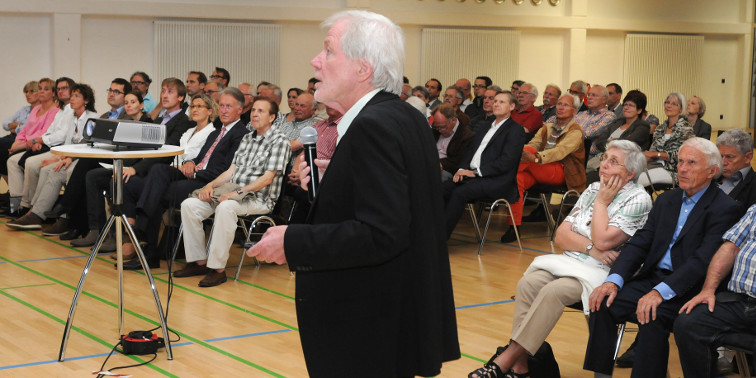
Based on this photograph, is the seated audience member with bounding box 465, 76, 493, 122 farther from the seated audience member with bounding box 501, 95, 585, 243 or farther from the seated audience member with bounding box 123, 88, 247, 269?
the seated audience member with bounding box 123, 88, 247, 269

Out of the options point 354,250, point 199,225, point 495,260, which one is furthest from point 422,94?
point 354,250

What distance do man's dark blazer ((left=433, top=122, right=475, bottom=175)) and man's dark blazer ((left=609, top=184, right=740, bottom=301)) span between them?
12.8 ft

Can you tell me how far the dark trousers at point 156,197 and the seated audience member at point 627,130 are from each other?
12.0 feet

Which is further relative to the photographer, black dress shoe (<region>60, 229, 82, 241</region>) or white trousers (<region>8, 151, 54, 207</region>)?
white trousers (<region>8, 151, 54, 207</region>)

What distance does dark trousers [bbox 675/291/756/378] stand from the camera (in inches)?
132

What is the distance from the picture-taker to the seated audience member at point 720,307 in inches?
132

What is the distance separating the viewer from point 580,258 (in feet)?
13.4

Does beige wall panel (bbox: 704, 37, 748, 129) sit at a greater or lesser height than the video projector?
greater

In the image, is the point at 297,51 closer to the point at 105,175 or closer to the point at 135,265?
the point at 105,175

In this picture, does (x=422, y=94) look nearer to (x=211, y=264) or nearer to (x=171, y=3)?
(x=171, y=3)

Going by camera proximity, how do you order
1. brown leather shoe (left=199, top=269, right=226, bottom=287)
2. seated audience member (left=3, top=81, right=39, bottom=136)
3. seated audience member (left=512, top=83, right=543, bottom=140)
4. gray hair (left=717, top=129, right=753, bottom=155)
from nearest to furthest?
gray hair (left=717, top=129, right=753, bottom=155)
brown leather shoe (left=199, top=269, right=226, bottom=287)
seated audience member (left=512, top=83, right=543, bottom=140)
seated audience member (left=3, top=81, right=39, bottom=136)

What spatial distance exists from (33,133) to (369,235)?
7.94 meters

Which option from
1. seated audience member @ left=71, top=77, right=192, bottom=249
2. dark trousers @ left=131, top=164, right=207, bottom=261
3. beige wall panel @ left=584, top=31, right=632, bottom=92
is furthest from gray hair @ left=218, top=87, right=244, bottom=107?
beige wall panel @ left=584, top=31, right=632, bottom=92

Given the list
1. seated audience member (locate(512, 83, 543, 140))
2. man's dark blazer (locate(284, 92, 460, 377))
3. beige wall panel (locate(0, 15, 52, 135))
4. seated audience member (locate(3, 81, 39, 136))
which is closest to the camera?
man's dark blazer (locate(284, 92, 460, 377))
